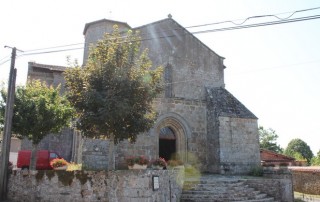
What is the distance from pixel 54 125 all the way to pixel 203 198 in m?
7.70

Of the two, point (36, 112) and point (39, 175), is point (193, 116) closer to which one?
point (36, 112)

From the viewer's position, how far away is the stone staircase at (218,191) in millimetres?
13031

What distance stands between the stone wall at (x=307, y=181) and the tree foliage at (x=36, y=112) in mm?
18063

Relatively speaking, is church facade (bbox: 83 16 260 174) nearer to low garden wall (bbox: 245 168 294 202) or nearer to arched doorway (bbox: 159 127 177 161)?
arched doorway (bbox: 159 127 177 161)

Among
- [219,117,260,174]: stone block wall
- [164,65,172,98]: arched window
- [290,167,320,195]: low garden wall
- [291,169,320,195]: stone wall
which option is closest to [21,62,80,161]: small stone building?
[164,65,172,98]: arched window

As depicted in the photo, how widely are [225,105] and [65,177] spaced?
11824mm

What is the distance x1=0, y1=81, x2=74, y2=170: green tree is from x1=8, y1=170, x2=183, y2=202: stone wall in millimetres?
2125

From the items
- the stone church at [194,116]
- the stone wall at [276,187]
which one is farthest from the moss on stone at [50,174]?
the stone wall at [276,187]

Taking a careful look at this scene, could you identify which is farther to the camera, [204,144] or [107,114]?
[204,144]

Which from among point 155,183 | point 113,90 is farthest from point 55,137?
point 155,183

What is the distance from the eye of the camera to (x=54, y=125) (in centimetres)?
1402

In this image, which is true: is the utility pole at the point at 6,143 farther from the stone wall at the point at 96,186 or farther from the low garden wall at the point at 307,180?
the low garden wall at the point at 307,180

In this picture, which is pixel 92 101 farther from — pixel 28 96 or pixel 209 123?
pixel 209 123

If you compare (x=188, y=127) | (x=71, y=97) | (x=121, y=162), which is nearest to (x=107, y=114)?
(x=71, y=97)
